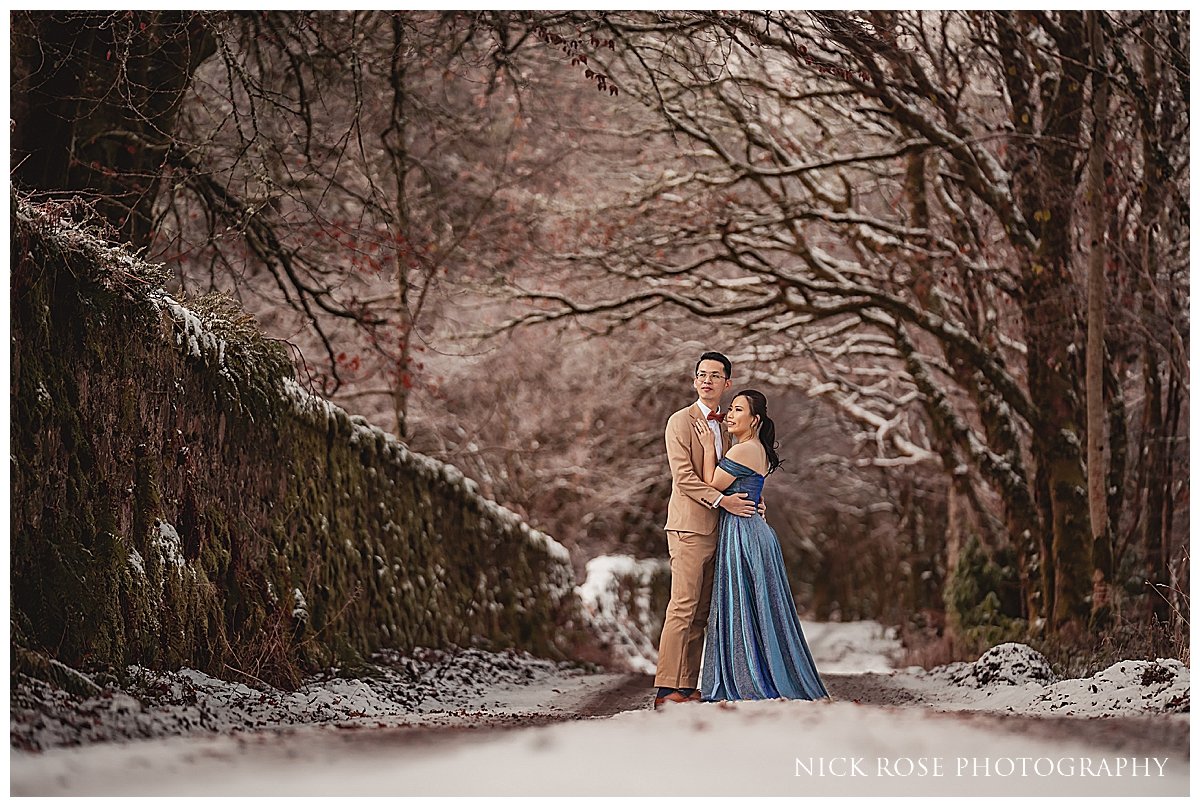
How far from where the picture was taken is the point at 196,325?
232 inches

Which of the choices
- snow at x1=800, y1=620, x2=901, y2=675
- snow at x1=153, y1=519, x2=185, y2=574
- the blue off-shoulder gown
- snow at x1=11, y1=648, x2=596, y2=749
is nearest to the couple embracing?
the blue off-shoulder gown

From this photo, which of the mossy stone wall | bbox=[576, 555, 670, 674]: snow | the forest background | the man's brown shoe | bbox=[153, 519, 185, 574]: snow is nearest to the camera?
the mossy stone wall

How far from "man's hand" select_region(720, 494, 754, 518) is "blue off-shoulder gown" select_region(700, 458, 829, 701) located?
60 millimetres

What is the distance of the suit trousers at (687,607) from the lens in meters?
6.30

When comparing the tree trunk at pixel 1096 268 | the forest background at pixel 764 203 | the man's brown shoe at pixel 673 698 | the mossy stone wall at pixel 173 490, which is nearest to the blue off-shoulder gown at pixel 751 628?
the man's brown shoe at pixel 673 698

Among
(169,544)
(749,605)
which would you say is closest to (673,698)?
(749,605)

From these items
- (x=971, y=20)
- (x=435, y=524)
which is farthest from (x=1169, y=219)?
(x=435, y=524)

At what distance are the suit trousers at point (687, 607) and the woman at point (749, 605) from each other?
3.0 inches

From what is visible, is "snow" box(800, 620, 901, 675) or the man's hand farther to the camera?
"snow" box(800, 620, 901, 675)

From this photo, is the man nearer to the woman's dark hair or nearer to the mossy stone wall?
the woman's dark hair

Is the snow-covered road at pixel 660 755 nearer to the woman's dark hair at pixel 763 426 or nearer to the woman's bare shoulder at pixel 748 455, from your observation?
the woman's bare shoulder at pixel 748 455

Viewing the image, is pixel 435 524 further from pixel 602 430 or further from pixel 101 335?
pixel 602 430

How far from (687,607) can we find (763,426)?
Result: 101cm

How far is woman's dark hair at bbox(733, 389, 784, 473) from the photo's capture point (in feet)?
21.0
